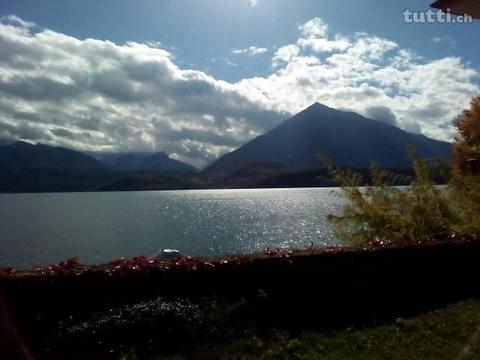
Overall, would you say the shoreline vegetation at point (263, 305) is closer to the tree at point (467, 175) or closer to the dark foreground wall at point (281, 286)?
the dark foreground wall at point (281, 286)

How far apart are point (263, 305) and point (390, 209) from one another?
1247 cm

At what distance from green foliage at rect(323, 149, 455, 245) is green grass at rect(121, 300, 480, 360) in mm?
9456

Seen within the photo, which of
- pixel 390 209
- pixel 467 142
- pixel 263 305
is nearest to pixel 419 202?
pixel 390 209

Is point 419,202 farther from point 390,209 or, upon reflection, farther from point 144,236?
point 144,236

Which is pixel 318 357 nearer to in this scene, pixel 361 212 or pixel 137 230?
pixel 361 212

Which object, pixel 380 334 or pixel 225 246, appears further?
pixel 225 246

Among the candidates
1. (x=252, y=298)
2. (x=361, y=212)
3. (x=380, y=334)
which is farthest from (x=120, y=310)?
(x=361, y=212)

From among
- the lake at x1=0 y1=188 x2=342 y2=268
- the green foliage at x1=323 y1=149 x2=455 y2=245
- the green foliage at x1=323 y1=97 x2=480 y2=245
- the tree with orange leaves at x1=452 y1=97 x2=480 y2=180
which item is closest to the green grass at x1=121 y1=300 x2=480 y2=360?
the green foliage at x1=323 y1=97 x2=480 y2=245

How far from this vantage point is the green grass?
28.1 feet

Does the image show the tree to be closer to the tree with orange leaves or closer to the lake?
the tree with orange leaves

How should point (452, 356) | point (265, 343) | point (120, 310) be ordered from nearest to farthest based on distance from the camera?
point (452, 356) → point (265, 343) → point (120, 310)

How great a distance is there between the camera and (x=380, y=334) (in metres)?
9.70

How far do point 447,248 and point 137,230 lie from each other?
7901cm

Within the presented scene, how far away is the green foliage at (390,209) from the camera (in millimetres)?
19938
